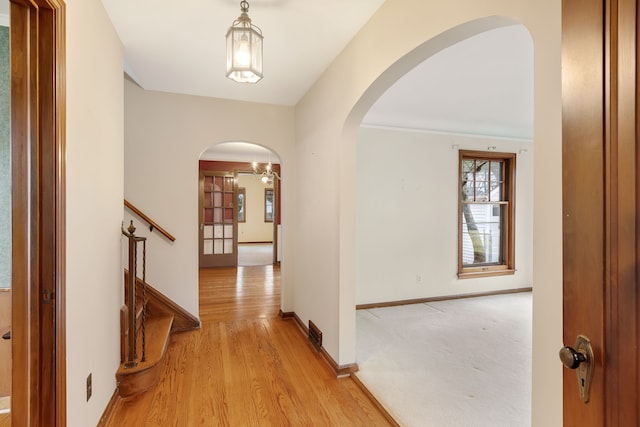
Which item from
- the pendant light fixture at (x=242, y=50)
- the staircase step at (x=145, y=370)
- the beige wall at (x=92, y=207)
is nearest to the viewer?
the beige wall at (x=92, y=207)

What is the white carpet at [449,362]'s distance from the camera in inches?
78.8

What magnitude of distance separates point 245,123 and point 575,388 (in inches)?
138

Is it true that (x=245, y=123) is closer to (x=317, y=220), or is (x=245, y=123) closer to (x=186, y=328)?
(x=317, y=220)

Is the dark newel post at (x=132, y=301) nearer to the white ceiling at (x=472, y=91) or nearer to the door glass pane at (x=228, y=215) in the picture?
the white ceiling at (x=472, y=91)

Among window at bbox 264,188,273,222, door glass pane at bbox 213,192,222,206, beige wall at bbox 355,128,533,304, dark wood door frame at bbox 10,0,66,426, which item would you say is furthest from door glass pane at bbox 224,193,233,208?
dark wood door frame at bbox 10,0,66,426

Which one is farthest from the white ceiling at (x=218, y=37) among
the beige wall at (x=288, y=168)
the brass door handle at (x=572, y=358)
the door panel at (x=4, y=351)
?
the brass door handle at (x=572, y=358)

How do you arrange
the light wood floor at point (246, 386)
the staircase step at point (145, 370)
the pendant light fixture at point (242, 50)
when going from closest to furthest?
the pendant light fixture at point (242, 50) < the light wood floor at point (246, 386) < the staircase step at point (145, 370)

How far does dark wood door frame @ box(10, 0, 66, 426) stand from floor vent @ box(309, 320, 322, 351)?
1.85 meters

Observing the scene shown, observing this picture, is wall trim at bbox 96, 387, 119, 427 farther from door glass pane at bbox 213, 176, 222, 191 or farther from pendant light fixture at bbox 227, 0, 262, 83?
door glass pane at bbox 213, 176, 222, 191

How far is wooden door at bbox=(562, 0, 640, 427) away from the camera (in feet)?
1.96

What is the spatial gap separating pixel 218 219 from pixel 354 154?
198 inches

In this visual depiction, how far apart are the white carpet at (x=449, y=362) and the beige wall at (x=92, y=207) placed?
5.79 feet

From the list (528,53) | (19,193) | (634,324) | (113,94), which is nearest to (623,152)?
(634,324)

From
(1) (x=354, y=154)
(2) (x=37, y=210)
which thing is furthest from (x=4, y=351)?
(1) (x=354, y=154)
